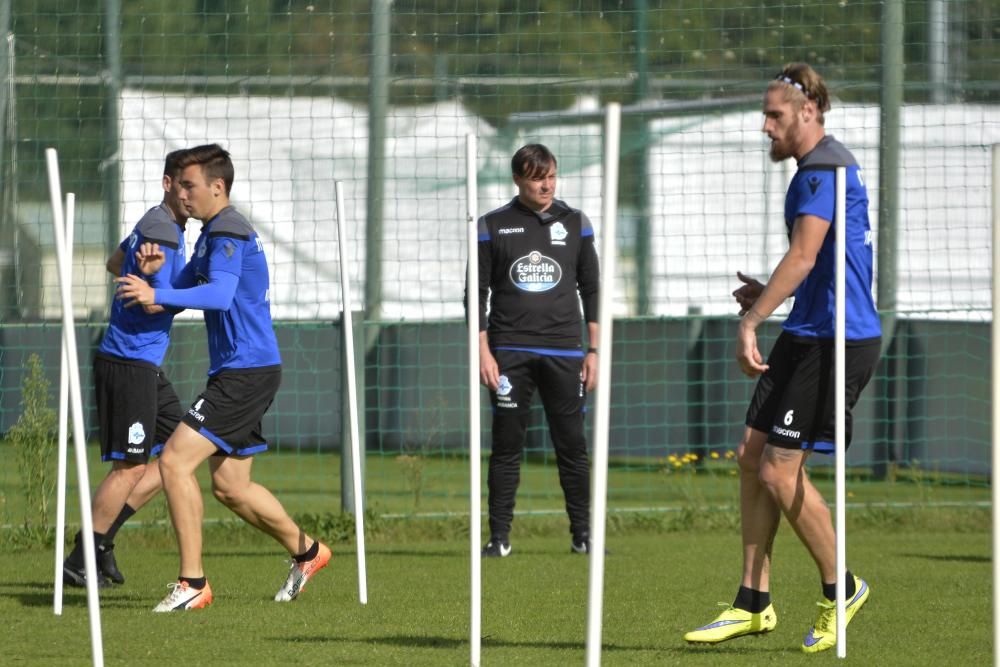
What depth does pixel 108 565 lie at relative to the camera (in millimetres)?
7363

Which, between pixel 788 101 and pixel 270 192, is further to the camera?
pixel 270 192

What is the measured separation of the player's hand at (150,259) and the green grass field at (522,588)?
1381 mm

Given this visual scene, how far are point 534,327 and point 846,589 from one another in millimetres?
2966

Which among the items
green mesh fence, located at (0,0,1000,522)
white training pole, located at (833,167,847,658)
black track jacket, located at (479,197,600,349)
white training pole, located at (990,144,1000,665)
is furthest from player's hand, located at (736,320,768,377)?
green mesh fence, located at (0,0,1000,522)

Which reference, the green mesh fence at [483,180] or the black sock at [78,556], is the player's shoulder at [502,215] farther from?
the black sock at [78,556]

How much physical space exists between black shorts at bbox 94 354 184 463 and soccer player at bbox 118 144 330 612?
0.60 meters

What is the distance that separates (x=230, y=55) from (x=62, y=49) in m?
0.97

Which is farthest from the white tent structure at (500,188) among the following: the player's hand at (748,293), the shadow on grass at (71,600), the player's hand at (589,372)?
the player's hand at (748,293)

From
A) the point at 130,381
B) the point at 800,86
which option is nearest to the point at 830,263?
the point at 800,86

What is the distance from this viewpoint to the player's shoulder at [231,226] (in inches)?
251

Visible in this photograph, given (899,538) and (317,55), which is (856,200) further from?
(317,55)

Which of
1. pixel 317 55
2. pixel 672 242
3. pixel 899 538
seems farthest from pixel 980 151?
pixel 317 55

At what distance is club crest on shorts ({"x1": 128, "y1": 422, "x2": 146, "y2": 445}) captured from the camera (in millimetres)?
7129

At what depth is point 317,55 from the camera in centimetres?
985
